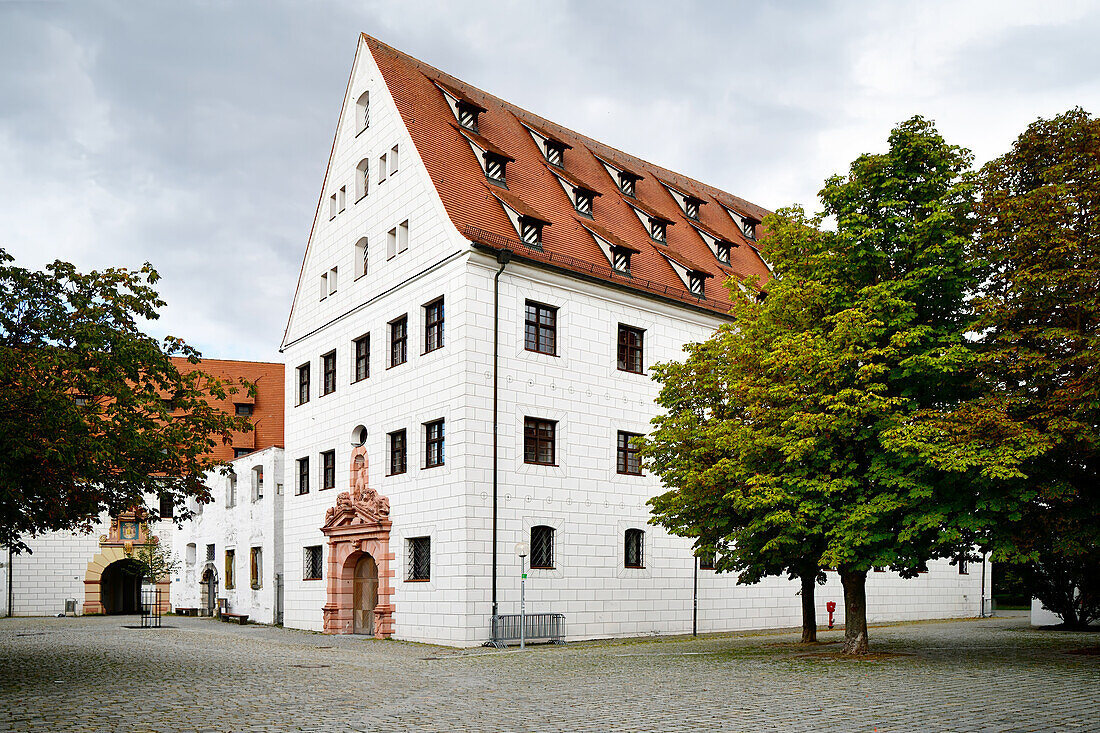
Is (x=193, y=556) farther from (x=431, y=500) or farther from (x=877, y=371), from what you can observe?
(x=877, y=371)

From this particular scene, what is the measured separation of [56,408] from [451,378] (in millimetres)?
12962

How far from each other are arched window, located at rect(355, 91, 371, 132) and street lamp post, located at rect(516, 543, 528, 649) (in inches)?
616

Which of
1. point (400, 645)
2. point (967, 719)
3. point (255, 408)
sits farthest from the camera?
point (255, 408)

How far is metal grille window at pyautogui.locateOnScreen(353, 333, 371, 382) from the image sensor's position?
32.9m

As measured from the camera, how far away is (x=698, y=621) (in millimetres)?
32219

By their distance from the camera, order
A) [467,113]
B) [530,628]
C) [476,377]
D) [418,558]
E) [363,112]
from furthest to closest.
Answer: [363,112], [467,113], [418,558], [476,377], [530,628]

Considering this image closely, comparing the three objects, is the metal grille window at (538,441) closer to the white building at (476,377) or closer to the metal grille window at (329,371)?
the white building at (476,377)

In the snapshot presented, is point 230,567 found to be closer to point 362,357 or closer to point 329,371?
point 329,371

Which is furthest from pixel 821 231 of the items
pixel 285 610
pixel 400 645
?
pixel 285 610

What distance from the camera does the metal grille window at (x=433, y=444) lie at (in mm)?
28578

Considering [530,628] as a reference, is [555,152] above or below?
above

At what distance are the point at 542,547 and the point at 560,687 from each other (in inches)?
487

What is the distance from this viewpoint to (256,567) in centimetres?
4294

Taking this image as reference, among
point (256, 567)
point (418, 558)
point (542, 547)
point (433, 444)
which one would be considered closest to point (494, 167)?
point (433, 444)
